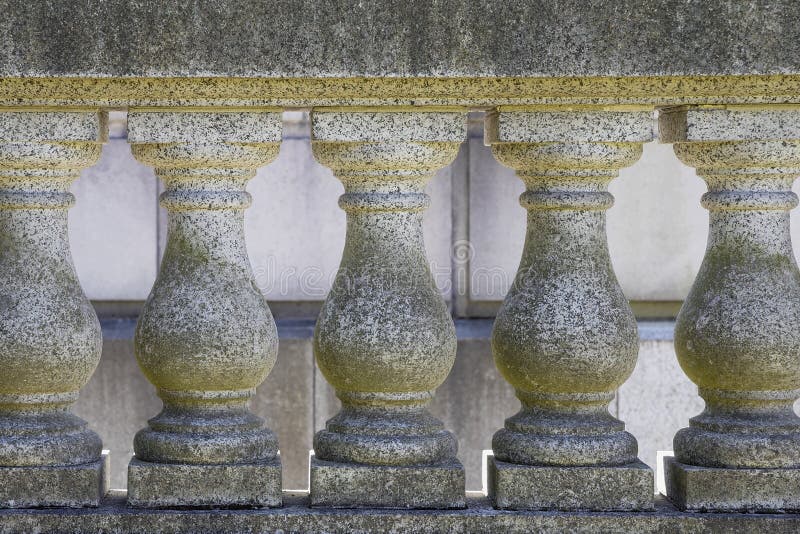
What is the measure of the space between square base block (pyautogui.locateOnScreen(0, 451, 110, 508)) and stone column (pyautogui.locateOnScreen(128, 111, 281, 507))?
93 mm

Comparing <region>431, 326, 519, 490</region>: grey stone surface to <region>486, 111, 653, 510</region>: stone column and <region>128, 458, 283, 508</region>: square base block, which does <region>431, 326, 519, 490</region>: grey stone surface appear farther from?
<region>128, 458, 283, 508</region>: square base block

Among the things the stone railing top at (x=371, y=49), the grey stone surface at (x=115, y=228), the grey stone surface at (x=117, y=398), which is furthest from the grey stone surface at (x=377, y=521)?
the grey stone surface at (x=115, y=228)

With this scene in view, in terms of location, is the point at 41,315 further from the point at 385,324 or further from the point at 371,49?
the point at 371,49

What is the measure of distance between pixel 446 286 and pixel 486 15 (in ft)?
8.99

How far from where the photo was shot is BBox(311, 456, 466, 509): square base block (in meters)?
2.45

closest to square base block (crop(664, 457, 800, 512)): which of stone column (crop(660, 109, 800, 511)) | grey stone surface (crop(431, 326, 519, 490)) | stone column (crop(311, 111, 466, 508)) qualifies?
stone column (crop(660, 109, 800, 511))

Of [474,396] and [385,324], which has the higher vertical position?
[385,324]

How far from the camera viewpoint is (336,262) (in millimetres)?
5031

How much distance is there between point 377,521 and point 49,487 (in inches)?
27.3

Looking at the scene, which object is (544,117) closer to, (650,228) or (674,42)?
(674,42)

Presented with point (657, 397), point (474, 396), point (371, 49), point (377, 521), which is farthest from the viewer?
point (657, 397)

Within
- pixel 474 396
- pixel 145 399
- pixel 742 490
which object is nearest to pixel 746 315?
pixel 742 490

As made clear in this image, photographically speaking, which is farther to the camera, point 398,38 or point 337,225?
point 337,225

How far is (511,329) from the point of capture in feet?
8.18
